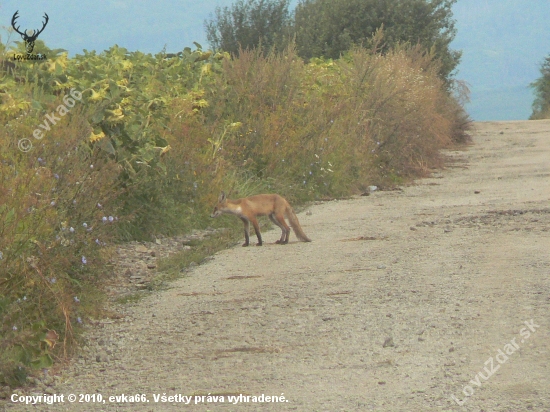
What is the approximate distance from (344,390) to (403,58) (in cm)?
1927

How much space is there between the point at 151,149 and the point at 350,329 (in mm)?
5277

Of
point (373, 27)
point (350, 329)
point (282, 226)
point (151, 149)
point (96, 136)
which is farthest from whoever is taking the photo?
point (373, 27)

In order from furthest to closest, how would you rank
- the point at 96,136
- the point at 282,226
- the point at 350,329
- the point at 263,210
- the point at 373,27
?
the point at 373,27 < the point at 263,210 < the point at 282,226 < the point at 96,136 < the point at 350,329

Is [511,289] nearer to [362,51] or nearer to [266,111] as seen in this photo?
[266,111]

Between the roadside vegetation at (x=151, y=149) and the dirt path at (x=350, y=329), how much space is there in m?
0.57

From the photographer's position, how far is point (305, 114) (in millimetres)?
17172

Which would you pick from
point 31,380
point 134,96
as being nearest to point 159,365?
point 31,380

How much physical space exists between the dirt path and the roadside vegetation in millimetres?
575

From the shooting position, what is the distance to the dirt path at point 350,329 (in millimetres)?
5605

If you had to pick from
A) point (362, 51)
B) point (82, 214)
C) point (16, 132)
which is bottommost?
point (82, 214)

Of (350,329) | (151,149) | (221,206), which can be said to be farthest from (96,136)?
(350,329)

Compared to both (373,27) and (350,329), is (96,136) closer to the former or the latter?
(350,329)

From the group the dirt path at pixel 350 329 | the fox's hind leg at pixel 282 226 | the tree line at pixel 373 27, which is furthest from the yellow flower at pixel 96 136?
the tree line at pixel 373 27

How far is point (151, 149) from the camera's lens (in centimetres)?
1156
